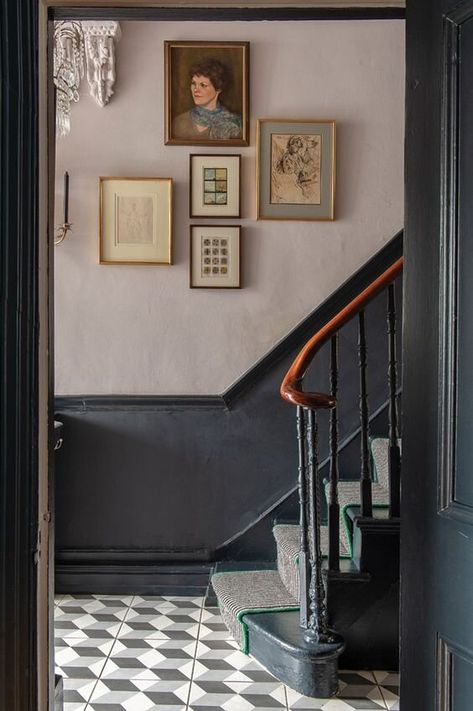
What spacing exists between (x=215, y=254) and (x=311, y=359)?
1.44 metres

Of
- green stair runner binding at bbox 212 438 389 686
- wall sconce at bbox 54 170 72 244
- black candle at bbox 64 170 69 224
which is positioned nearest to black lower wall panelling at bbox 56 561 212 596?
green stair runner binding at bbox 212 438 389 686

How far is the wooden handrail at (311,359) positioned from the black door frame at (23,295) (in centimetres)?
122

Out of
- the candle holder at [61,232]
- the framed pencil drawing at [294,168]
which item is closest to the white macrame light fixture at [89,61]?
the candle holder at [61,232]

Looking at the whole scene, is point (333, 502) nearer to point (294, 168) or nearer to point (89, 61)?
point (294, 168)

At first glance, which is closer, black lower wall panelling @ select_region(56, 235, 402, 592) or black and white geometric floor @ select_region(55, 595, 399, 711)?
black and white geometric floor @ select_region(55, 595, 399, 711)

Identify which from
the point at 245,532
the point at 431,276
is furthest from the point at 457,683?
the point at 245,532

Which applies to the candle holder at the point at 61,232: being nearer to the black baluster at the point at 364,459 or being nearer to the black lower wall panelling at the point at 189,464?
the black lower wall panelling at the point at 189,464

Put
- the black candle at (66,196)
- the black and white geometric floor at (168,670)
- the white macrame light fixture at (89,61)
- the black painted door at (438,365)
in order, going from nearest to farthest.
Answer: the black painted door at (438,365) < the black and white geometric floor at (168,670) < the white macrame light fixture at (89,61) < the black candle at (66,196)

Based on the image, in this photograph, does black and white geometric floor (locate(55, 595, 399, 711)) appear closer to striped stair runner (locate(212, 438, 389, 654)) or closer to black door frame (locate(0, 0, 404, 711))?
striped stair runner (locate(212, 438, 389, 654))

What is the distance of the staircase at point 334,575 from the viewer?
3.10 metres

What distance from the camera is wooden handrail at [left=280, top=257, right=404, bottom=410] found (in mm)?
3064

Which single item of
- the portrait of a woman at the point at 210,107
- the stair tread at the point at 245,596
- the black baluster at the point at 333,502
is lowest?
the stair tread at the point at 245,596

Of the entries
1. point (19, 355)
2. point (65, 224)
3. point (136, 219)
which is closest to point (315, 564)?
point (19, 355)

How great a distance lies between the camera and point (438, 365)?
178cm
